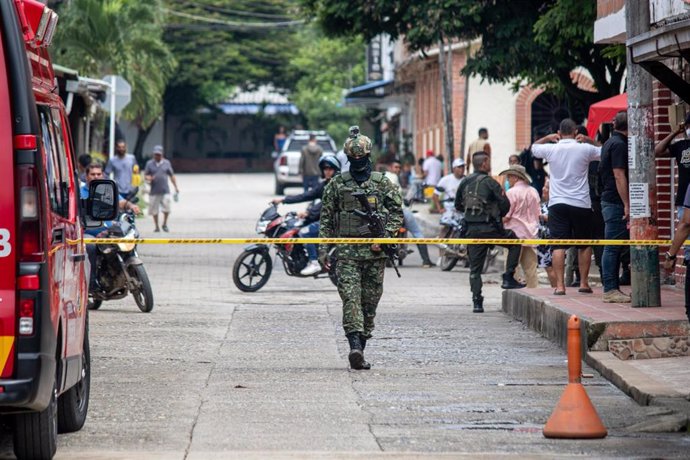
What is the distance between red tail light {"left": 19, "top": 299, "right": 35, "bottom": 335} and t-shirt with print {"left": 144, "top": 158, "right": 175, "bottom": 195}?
2267 cm

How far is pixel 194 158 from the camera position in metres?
76.4

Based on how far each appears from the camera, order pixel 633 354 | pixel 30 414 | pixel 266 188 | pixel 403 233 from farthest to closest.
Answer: pixel 266 188
pixel 403 233
pixel 633 354
pixel 30 414

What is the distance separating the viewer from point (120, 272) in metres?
15.7

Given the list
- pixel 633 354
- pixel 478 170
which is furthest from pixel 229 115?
pixel 633 354

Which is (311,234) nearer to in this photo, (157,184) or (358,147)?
(358,147)

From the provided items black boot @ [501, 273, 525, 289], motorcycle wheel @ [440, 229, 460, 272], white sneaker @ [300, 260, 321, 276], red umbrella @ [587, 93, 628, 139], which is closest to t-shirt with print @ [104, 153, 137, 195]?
motorcycle wheel @ [440, 229, 460, 272]

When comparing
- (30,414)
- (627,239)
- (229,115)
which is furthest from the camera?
(229,115)

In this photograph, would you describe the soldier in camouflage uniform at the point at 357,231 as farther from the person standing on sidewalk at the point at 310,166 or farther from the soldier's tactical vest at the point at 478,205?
the person standing on sidewalk at the point at 310,166

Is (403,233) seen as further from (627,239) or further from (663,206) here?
(627,239)

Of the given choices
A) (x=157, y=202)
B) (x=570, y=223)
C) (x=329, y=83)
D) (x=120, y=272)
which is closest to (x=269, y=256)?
(x=120, y=272)

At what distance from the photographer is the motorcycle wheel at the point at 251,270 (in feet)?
60.5

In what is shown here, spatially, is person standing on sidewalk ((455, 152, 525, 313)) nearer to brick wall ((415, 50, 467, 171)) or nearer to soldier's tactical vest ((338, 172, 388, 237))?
soldier's tactical vest ((338, 172, 388, 237))

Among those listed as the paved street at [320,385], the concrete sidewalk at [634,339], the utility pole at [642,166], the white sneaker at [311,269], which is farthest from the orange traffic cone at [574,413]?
the white sneaker at [311,269]

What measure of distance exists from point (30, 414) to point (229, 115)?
69026 mm
